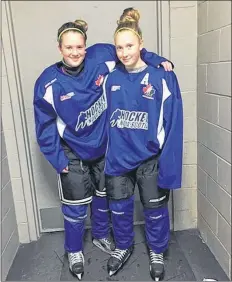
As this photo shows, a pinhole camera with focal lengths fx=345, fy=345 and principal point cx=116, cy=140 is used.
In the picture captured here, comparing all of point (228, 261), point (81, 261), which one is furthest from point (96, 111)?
point (228, 261)

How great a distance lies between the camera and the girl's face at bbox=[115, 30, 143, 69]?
1.66m

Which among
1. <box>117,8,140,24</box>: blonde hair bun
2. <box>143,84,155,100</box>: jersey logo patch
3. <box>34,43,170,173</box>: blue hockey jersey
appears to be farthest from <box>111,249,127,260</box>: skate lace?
<box>117,8,140,24</box>: blonde hair bun

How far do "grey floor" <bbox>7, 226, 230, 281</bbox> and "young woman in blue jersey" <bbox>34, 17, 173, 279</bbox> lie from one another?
0.11 metres

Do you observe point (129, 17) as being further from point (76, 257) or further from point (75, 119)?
point (76, 257)

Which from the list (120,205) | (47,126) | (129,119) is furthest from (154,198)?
(47,126)

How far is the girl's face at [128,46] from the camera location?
5.45 ft

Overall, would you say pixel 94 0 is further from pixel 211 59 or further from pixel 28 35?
pixel 211 59

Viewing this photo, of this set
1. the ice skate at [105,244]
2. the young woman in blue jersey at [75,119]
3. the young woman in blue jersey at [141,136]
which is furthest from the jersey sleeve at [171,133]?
the ice skate at [105,244]

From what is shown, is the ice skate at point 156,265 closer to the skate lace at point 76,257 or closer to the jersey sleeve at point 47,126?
the skate lace at point 76,257

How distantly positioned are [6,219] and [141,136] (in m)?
0.95

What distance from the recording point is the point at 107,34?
213 centimetres

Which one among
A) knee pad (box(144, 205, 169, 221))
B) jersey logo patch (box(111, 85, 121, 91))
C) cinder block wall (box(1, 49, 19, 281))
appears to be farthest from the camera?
cinder block wall (box(1, 49, 19, 281))

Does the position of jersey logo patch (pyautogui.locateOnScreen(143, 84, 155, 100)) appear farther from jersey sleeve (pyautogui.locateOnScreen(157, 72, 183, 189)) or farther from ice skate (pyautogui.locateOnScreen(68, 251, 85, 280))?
ice skate (pyautogui.locateOnScreen(68, 251, 85, 280))

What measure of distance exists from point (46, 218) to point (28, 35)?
4.02 feet
